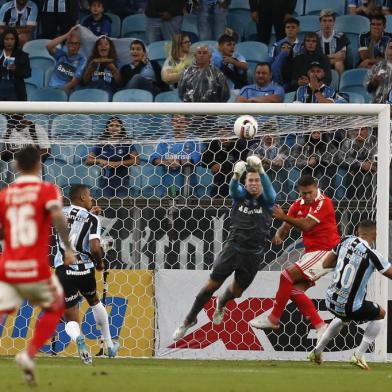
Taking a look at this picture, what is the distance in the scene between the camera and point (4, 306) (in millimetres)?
7391

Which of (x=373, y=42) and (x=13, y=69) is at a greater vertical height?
(x=373, y=42)

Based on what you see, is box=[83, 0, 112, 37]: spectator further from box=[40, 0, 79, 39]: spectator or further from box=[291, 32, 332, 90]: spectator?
box=[291, 32, 332, 90]: spectator

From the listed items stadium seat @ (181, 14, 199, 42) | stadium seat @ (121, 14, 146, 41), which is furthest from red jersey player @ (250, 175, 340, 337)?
stadium seat @ (121, 14, 146, 41)

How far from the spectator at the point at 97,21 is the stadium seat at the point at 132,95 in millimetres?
1483

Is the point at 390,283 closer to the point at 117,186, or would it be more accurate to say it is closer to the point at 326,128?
the point at 326,128

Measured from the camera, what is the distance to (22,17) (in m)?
17.6

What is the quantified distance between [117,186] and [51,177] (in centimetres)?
78

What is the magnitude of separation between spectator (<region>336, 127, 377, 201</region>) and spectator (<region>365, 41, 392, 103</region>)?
10.4 feet

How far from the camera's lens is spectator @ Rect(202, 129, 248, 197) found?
1280cm

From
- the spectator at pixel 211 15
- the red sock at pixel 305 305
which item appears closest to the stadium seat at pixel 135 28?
the spectator at pixel 211 15

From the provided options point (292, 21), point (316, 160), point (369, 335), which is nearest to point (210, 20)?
point (292, 21)

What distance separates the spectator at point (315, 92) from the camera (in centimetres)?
1538

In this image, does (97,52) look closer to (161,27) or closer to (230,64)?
(161,27)

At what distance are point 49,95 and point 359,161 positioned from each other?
5755mm
